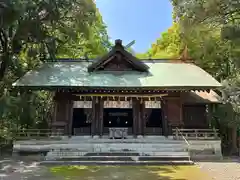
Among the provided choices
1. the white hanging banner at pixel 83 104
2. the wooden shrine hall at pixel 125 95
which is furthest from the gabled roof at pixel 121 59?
the white hanging banner at pixel 83 104

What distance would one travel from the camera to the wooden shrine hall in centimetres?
1473

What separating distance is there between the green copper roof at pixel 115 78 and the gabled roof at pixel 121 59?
0.42 m

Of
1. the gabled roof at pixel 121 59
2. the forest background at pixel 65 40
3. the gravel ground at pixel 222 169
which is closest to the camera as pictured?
the gravel ground at pixel 222 169

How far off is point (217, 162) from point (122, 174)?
205 inches

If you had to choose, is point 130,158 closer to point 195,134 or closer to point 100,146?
point 100,146

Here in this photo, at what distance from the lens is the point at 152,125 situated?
16.8 meters

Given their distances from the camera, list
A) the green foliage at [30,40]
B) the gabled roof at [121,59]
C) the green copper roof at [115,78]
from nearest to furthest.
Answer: the green foliage at [30,40] → the green copper roof at [115,78] → the gabled roof at [121,59]

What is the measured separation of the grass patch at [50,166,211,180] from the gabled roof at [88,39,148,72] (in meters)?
8.11

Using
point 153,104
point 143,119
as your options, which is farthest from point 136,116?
point 153,104

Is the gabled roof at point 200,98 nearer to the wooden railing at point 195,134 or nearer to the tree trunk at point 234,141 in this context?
the tree trunk at point 234,141

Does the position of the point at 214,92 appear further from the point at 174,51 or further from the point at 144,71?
the point at 174,51

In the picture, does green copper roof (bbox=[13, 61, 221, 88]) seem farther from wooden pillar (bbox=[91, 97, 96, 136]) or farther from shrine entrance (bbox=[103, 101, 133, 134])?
shrine entrance (bbox=[103, 101, 133, 134])

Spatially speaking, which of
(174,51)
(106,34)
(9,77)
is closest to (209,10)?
(9,77)

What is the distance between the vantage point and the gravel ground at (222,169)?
8.80 m
